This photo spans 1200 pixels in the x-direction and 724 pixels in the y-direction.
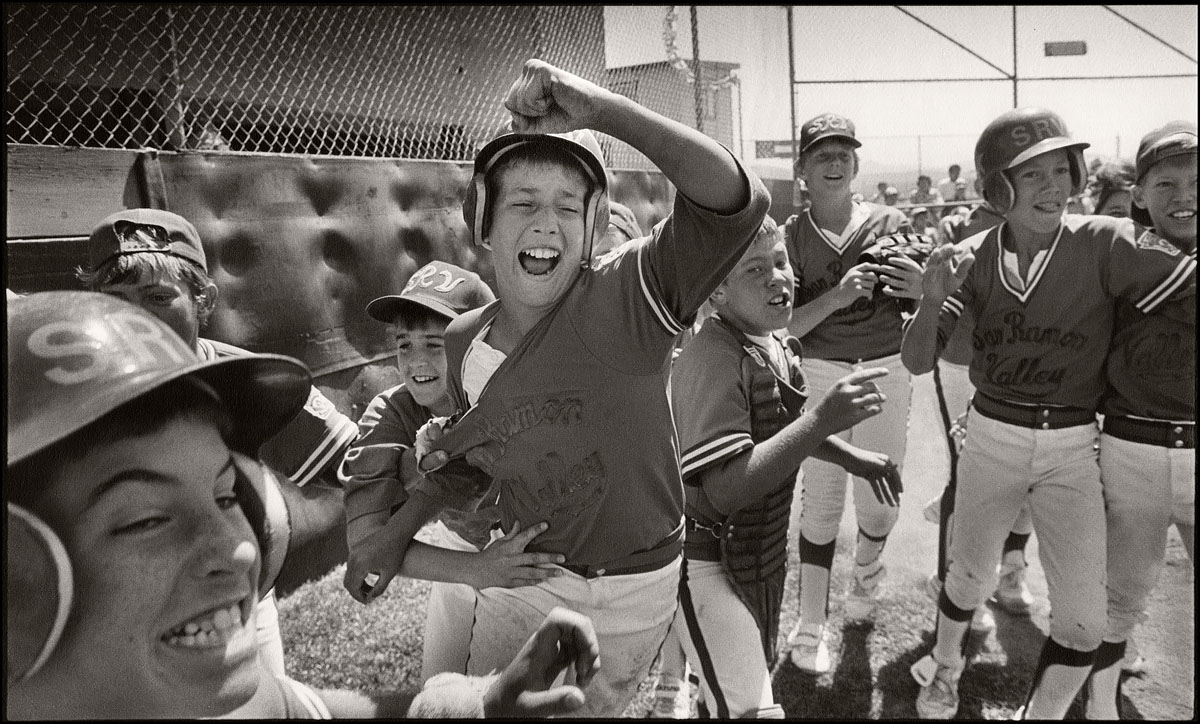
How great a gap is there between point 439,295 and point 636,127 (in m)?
1.15

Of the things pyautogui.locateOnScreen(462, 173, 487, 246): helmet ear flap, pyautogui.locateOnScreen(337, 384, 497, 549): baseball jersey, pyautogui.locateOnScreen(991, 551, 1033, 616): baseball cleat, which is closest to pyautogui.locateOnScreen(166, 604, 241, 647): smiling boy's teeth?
pyautogui.locateOnScreen(337, 384, 497, 549): baseball jersey

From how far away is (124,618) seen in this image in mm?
906

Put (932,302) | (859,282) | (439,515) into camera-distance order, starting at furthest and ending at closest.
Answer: (859,282), (932,302), (439,515)

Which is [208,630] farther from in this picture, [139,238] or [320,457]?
[139,238]

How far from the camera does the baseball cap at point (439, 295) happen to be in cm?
Result: 231

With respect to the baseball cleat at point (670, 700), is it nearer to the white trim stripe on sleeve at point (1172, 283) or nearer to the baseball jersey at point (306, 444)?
the baseball jersey at point (306, 444)

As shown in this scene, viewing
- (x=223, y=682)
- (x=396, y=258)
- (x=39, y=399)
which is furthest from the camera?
(x=396, y=258)

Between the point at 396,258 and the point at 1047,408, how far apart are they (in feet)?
12.7

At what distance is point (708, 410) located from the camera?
2.08m

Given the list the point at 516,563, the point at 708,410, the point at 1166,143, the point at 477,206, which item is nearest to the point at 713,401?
the point at 708,410

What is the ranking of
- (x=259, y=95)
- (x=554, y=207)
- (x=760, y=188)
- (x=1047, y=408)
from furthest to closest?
(x=259, y=95), (x=1047, y=408), (x=554, y=207), (x=760, y=188)

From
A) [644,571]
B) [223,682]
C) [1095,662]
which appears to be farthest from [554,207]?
[1095,662]

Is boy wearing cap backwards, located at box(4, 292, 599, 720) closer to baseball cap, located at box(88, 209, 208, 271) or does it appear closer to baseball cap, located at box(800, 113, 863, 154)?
baseball cap, located at box(88, 209, 208, 271)

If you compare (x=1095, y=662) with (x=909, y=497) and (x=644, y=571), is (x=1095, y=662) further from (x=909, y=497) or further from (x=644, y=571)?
(x=909, y=497)
